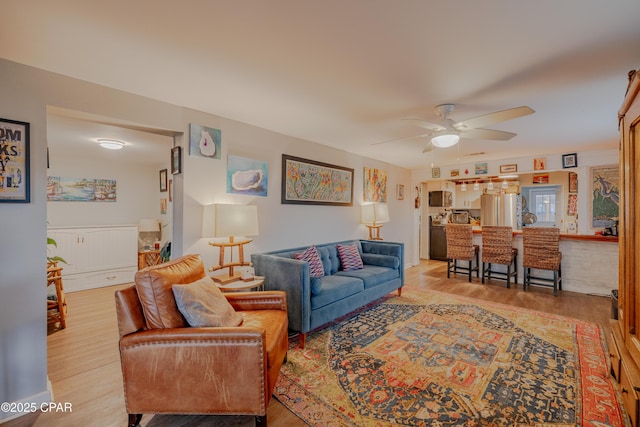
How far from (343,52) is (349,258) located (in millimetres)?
2682

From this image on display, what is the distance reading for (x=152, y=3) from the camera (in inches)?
53.4

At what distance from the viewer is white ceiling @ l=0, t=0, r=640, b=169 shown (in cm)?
140

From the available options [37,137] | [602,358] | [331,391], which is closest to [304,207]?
[331,391]

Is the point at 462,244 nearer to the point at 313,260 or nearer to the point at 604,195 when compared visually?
the point at 604,195

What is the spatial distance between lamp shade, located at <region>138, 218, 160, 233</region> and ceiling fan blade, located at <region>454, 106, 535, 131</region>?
17.2 ft

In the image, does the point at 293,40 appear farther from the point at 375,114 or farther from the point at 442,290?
the point at 442,290

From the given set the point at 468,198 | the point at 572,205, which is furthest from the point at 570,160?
the point at 468,198

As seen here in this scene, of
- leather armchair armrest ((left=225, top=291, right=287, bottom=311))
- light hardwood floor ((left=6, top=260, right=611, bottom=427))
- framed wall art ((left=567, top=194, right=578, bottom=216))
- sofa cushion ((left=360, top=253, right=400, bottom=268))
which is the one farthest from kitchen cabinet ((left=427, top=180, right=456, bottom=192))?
leather armchair armrest ((left=225, top=291, right=287, bottom=311))

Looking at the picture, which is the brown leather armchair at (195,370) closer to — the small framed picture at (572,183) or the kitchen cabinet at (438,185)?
the kitchen cabinet at (438,185)

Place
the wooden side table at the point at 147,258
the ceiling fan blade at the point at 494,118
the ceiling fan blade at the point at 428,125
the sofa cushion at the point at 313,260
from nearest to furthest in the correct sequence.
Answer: the ceiling fan blade at the point at 494,118 → the ceiling fan blade at the point at 428,125 → the sofa cushion at the point at 313,260 → the wooden side table at the point at 147,258

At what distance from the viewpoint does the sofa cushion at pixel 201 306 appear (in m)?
1.67

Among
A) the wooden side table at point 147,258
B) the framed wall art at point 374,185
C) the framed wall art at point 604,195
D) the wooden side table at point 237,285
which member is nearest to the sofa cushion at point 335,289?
the wooden side table at point 237,285

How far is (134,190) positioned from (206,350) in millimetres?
4976

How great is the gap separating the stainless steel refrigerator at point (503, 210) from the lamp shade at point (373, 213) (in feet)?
13.8
